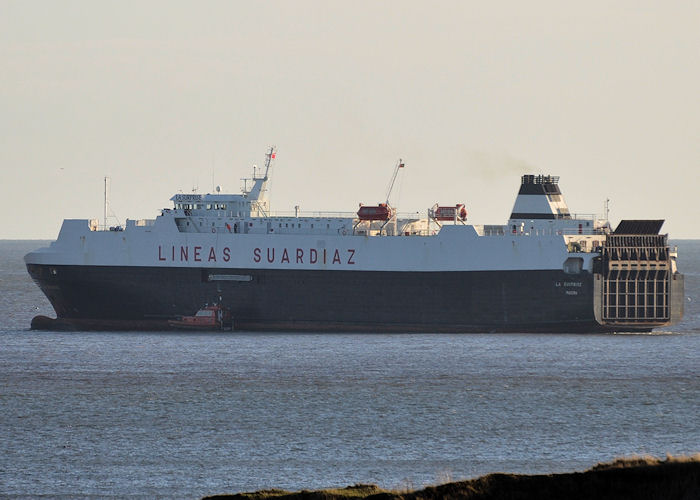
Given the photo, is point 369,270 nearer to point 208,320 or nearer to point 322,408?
point 208,320

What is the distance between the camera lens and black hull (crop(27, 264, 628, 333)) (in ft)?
211

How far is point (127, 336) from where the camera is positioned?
215ft

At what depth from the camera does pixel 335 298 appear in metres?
66.4

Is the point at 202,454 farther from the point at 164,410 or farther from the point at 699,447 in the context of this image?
the point at 699,447

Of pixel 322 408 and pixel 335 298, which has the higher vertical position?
pixel 335 298

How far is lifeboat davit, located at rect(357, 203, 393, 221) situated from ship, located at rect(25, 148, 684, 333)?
8 centimetres

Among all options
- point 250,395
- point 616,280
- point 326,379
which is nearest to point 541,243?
point 616,280

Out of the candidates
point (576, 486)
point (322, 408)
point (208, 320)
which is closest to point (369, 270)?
point (208, 320)

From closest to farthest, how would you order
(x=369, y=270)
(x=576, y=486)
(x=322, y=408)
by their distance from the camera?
1. (x=576, y=486)
2. (x=322, y=408)
3. (x=369, y=270)

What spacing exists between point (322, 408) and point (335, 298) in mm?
23367

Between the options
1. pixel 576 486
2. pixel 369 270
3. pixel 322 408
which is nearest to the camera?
pixel 576 486

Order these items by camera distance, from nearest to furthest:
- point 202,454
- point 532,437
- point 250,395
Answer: point 202,454
point 532,437
point 250,395

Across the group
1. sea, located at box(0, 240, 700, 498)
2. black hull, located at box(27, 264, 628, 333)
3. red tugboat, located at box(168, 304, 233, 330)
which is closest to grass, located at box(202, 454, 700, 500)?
sea, located at box(0, 240, 700, 498)

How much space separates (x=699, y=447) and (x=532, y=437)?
4.91 meters
